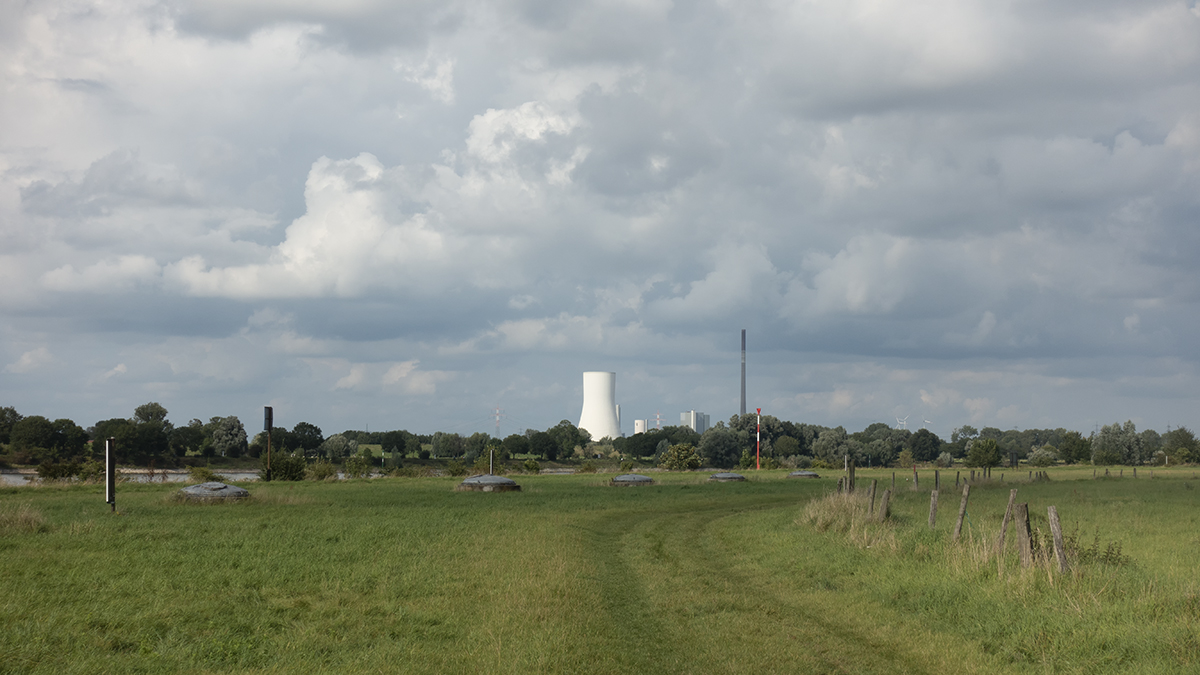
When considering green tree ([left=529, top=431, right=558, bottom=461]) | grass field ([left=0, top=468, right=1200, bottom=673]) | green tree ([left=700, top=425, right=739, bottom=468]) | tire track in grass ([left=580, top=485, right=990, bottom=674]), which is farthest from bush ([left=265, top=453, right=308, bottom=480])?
green tree ([left=529, top=431, right=558, bottom=461])

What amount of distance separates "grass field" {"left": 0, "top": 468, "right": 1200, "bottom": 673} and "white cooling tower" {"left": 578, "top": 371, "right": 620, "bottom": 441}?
374 feet

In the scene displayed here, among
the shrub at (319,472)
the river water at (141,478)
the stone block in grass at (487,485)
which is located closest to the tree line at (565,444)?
the river water at (141,478)

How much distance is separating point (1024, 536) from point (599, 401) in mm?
126392

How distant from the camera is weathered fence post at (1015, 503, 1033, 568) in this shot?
15.5 metres

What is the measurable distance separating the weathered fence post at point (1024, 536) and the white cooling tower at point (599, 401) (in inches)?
4947

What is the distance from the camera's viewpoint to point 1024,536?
1572 centimetres

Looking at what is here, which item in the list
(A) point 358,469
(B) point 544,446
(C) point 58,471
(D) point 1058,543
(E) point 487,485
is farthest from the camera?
(B) point 544,446

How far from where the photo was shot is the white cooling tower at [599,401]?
14162 cm

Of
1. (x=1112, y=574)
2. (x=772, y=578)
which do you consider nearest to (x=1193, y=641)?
(x=1112, y=574)

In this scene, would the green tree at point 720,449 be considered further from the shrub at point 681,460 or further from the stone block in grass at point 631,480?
the stone block in grass at point 631,480

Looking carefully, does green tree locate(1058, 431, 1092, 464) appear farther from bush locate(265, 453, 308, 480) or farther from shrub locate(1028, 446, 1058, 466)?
bush locate(265, 453, 308, 480)

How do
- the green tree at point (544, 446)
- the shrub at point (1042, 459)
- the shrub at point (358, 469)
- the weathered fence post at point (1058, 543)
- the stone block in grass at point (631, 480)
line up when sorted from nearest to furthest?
the weathered fence post at point (1058, 543), the stone block in grass at point (631, 480), the shrub at point (358, 469), the shrub at point (1042, 459), the green tree at point (544, 446)

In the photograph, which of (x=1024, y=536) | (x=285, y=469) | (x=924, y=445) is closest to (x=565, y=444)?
(x=924, y=445)

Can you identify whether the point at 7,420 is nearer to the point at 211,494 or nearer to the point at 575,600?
the point at 211,494
